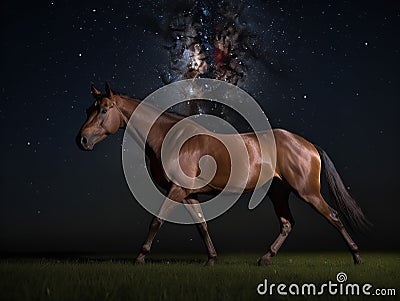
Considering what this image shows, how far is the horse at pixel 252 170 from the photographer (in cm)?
601

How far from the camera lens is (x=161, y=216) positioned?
5.75 metres

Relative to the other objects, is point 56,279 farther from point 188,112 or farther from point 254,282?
point 188,112

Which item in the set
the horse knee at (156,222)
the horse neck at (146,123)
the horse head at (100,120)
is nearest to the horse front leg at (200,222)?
the horse knee at (156,222)

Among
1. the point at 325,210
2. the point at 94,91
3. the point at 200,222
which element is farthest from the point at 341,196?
the point at 94,91

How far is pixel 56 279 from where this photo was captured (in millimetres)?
3723

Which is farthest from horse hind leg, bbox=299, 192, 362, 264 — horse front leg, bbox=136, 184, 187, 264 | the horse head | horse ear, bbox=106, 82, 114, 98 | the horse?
horse ear, bbox=106, 82, 114, 98

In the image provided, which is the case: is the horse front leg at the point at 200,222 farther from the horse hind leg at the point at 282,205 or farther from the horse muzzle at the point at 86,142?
the horse muzzle at the point at 86,142

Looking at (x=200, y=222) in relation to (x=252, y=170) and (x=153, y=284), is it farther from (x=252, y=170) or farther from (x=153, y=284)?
(x=153, y=284)

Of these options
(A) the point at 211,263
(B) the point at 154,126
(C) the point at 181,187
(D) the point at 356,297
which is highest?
(D) the point at 356,297

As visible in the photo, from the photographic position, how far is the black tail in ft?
21.9

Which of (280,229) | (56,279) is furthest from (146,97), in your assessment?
(56,279)

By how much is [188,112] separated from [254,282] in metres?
3.39

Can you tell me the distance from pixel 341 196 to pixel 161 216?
9.04 ft

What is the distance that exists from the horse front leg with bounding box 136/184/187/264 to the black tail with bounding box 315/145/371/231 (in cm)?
237
